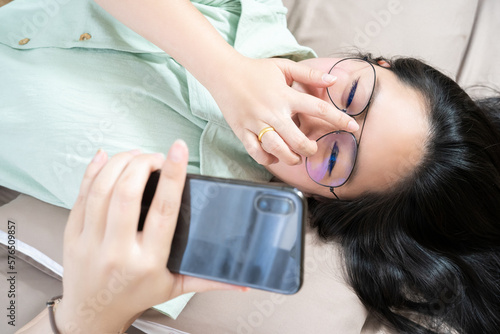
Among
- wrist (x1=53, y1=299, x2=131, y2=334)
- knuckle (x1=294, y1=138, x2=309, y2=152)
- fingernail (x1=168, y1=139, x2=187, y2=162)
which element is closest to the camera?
fingernail (x1=168, y1=139, x2=187, y2=162)

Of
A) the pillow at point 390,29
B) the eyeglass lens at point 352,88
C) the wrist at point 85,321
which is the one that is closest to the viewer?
the wrist at point 85,321

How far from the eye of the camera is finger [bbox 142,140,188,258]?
46cm

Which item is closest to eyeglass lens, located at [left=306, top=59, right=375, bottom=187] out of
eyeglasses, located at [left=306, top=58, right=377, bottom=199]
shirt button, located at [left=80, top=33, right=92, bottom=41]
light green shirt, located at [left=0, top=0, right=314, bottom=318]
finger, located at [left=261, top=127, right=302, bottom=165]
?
eyeglasses, located at [left=306, top=58, right=377, bottom=199]

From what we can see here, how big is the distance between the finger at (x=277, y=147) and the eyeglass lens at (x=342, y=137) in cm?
10

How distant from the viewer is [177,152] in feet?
1.49

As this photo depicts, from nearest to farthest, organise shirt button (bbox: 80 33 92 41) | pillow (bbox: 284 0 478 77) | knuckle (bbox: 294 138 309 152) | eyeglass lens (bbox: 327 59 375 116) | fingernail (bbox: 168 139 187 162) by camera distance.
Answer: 1. fingernail (bbox: 168 139 187 162)
2. knuckle (bbox: 294 138 309 152)
3. eyeglass lens (bbox: 327 59 375 116)
4. shirt button (bbox: 80 33 92 41)
5. pillow (bbox: 284 0 478 77)

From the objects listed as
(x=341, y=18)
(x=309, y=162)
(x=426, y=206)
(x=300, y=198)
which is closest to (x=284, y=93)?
(x=309, y=162)

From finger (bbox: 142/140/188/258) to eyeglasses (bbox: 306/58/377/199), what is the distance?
428mm

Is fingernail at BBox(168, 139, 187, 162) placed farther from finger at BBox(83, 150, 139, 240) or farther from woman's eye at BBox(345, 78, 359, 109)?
woman's eye at BBox(345, 78, 359, 109)

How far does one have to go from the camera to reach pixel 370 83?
2.76ft

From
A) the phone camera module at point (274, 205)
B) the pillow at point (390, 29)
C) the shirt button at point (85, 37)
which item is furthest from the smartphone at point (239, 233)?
the pillow at point (390, 29)

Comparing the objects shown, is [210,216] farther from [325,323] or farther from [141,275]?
[325,323]

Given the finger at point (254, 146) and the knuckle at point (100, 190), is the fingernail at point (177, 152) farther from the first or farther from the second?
→ the finger at point (254, 146)

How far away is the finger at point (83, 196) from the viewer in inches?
19.9
